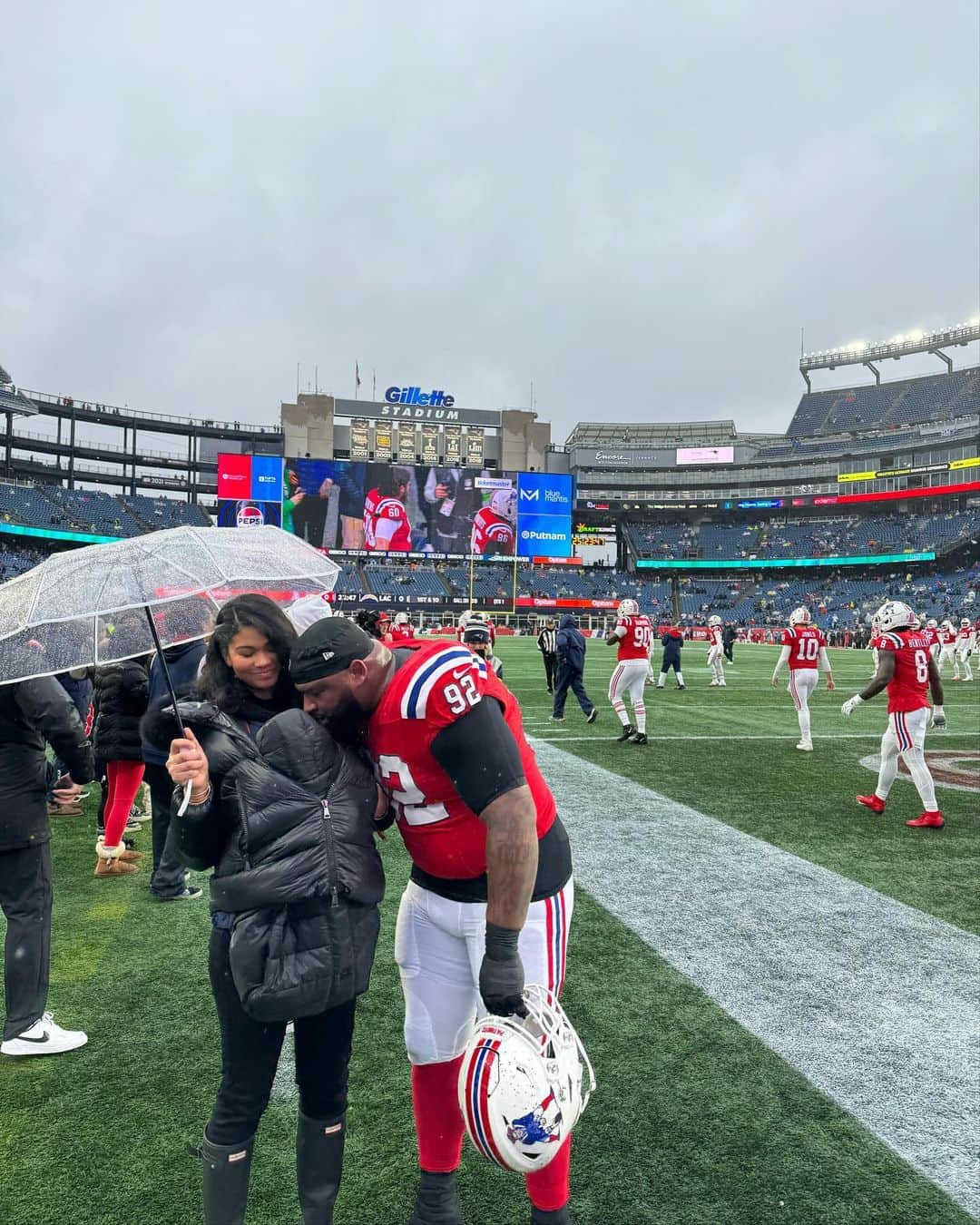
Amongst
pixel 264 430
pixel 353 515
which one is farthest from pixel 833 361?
pixel 264 430

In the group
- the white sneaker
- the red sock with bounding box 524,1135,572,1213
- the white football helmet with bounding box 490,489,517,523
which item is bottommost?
the white sneaker

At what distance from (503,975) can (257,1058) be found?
70 cm

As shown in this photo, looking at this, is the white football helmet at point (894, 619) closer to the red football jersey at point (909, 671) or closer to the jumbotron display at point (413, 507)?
the red football jersey at point (909, 671)

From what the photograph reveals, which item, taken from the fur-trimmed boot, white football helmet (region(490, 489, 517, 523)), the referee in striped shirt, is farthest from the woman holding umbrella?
white football helmet (region(490, 489, 517, 523))

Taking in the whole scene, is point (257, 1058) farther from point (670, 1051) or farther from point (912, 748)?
point (912, 748)

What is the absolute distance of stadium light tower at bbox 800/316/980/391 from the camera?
2896 inches

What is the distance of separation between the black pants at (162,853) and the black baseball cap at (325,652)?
3.67 metres

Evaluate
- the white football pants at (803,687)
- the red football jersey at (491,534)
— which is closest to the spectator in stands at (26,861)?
the white football pants at (803,687)

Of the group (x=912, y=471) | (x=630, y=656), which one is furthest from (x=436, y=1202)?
(x=912, y=471)

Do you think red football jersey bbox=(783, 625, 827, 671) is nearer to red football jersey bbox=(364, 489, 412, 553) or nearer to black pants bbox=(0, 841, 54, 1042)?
black pants bbox=(0, 841, 54, 1042)

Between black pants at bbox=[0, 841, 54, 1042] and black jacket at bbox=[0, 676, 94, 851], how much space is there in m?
0.10

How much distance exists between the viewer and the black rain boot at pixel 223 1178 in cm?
210

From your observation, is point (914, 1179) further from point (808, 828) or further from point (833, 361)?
point (833, 361)

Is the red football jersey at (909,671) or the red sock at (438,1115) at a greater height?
the red football jersey at (909,671)
